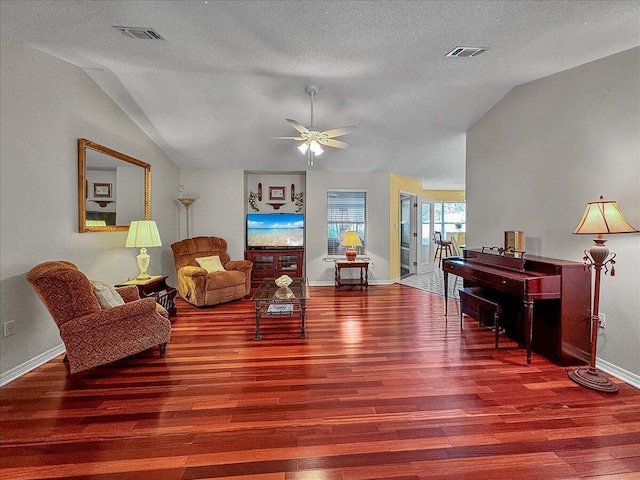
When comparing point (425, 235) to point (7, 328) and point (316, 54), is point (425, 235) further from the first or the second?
point (7, 328)

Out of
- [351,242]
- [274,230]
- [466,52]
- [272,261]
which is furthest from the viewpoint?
[274,230]

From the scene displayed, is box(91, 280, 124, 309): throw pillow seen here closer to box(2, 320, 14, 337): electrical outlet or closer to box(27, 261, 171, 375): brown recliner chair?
box(27, 261, 171, 375): brown recliner chair

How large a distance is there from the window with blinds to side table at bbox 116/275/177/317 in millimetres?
3285

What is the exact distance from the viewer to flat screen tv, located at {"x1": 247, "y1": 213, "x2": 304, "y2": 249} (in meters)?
6.37

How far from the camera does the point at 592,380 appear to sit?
2.45m

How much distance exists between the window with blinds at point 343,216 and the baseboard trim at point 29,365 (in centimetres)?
457

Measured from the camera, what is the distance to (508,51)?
2633mm

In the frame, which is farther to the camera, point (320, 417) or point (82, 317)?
point (82, 317)

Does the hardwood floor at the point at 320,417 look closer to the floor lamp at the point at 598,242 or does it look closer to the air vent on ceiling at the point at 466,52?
the floor lamp at the point at 598,242

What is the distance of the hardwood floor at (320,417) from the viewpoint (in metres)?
1.65

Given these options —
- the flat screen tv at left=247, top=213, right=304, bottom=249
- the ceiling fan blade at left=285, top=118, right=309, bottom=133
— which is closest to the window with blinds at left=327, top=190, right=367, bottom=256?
the flat screen tv at left=247, top=213, right=304, bottom=249

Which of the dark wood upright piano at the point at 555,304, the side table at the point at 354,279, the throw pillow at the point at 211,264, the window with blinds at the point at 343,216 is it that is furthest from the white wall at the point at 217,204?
the dark wood upright piano at the point at 555,304

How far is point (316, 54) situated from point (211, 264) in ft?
12.5

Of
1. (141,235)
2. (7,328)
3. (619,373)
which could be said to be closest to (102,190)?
(141,235)
